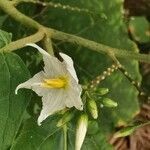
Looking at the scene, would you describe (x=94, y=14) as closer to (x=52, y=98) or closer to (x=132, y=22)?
(x=132, y=22)

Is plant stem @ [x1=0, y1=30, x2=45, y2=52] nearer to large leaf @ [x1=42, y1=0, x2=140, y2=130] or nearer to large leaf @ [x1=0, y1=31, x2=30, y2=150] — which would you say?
large leaf @ [x1=0, y1=31, x2=30, y2=150]

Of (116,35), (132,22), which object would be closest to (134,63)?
(116,35)

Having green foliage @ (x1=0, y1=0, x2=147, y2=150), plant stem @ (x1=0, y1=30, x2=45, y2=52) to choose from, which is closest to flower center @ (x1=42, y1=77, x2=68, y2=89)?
plant stem @ (x1=0, y1=30, x2=45, y2=52)

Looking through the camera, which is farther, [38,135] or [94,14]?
[94,14]

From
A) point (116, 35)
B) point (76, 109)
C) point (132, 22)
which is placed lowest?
point (132, 22)

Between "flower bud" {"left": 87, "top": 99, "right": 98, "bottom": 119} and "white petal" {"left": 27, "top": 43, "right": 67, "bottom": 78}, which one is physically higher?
"white petal" {"left": 27, "top": 43, "right": 67, "bottom": 78}

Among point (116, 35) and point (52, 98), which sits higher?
point (52, 98)
